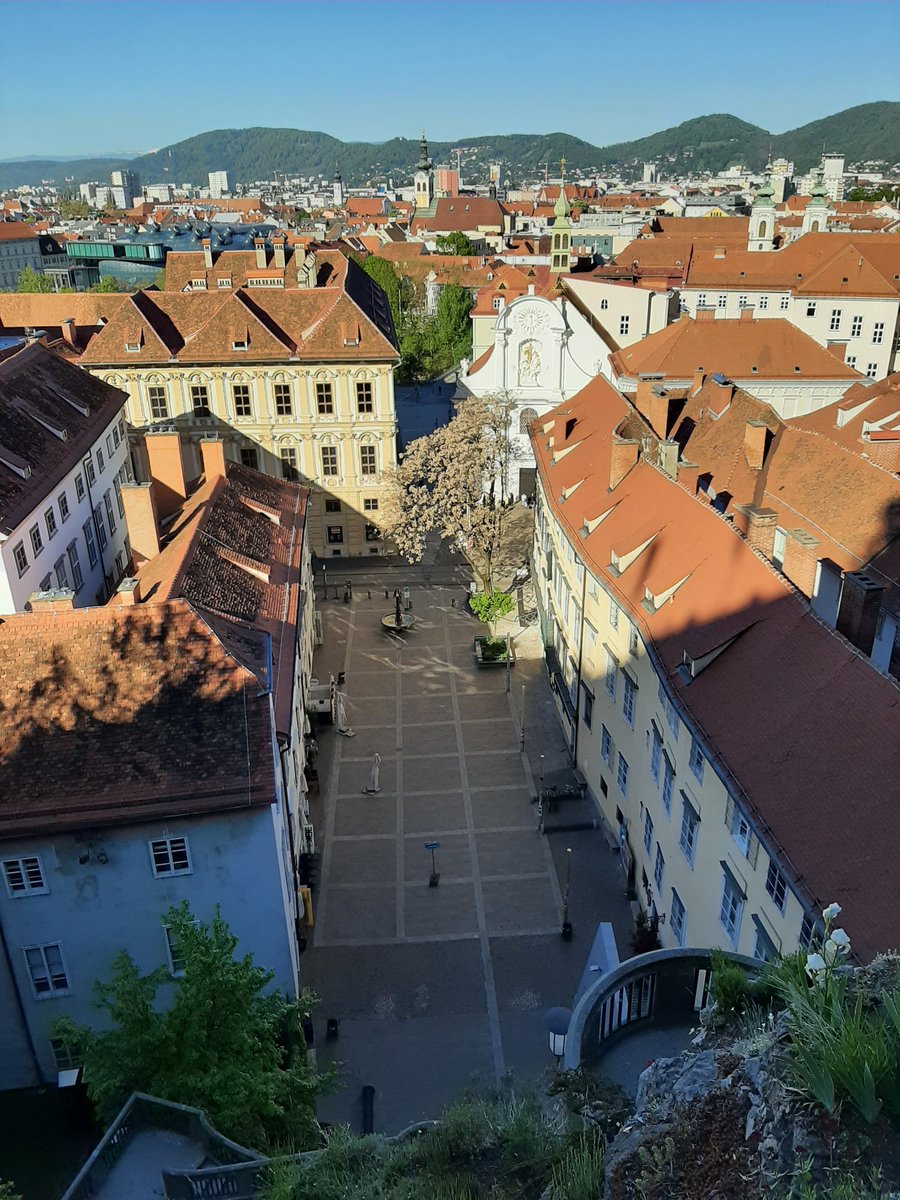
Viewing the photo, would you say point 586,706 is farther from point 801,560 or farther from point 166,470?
point 166,470

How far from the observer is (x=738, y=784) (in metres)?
18.6

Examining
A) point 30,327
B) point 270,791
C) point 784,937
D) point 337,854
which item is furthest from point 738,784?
point 30,327

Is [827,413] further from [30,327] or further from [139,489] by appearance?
[30,327]

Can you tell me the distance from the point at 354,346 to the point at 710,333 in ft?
76.6

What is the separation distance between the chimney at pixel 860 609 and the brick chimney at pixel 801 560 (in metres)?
2.40

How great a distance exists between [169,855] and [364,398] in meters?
35.6

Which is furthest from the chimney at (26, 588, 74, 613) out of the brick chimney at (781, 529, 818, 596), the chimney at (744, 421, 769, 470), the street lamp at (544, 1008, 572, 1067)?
the chimney at (744, 421, 769, 470)

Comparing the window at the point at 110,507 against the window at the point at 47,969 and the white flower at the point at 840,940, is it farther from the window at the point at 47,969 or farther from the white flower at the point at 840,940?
the white flower at the point at 840,940

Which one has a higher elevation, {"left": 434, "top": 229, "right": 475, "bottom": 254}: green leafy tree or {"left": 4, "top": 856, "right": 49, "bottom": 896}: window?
{"left": 434, "top": 229, "right": 475, "bottom": 254}: green leafy tree

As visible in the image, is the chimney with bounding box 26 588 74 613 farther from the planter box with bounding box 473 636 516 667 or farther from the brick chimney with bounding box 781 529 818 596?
the planter box with bounding box 473 636 516 667

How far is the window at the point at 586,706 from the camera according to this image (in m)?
31.6

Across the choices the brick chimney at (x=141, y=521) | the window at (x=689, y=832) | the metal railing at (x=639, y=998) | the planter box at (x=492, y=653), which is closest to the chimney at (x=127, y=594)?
the brick chimney at (x=141, y=521)

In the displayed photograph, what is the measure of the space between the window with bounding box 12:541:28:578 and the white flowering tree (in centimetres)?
1970

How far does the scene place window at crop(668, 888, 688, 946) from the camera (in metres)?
22.8
